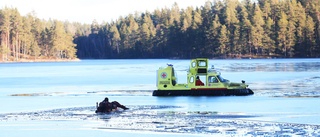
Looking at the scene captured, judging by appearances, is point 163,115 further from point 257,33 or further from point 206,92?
point 257,33

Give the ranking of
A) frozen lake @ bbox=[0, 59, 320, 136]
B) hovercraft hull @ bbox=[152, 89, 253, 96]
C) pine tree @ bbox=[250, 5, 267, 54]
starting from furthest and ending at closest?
pine tree @ bbox=[250, 5, 267, 54] → hovercraft hull @ bbox=[152, 89, 253, 96] → frozen lake @ bbox=[0, 59, 320, 136]

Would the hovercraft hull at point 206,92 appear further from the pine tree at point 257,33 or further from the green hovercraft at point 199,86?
the pine tree at point 257,33

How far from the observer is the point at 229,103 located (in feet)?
131

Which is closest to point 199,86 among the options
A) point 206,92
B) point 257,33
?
point 206,92

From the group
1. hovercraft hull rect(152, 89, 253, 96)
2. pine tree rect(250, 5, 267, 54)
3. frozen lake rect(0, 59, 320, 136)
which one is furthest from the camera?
pine tree rect(250, 5, 267, 54)

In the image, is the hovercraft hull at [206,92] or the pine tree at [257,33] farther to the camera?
the pine tree at [257,33]

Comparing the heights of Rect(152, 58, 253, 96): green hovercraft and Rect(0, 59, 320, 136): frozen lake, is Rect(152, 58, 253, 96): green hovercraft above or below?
above

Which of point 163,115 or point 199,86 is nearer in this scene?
point 163,115

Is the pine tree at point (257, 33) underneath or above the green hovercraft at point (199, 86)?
above

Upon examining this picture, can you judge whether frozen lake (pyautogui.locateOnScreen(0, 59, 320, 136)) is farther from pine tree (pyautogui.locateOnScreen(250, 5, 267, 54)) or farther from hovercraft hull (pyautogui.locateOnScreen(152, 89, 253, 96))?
pine tree (pyautogui.locateOnScreen(250, 5, 267, 54))

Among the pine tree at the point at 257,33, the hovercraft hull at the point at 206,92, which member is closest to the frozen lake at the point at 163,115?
the hovercraft hull at the point at 206,92

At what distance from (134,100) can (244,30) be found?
143125 mm

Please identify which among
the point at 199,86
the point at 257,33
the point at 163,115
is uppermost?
the point at 257,33

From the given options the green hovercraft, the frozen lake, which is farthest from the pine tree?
the green hovercraft
